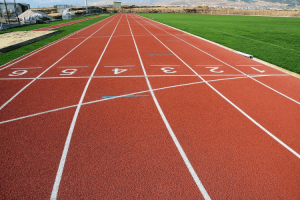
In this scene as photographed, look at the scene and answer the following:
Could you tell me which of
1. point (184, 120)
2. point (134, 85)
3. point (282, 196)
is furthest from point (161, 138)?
point (134, 85)

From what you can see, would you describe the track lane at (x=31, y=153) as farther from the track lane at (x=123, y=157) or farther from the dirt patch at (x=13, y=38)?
the dirt patch at (x=13, y=38)

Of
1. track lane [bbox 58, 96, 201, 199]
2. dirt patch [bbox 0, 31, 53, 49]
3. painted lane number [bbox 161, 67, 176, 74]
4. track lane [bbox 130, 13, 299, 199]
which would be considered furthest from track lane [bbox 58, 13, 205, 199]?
dirt patch [bbox 0, 31, 53, 49]

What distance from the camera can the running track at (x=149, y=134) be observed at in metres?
3.06

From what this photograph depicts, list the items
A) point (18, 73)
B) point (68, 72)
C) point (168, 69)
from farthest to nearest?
point (168, 69) → point (68, 72) → point (18, 73)

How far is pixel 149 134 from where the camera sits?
4.24 meters

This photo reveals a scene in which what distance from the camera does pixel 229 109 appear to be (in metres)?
5.32

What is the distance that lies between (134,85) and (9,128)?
369 centimetres

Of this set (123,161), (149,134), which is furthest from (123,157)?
(149,134)

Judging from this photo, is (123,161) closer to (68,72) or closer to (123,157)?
(123,157)

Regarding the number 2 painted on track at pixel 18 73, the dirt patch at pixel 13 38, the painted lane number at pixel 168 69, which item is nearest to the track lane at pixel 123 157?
the painted lane number at pixel 168 69

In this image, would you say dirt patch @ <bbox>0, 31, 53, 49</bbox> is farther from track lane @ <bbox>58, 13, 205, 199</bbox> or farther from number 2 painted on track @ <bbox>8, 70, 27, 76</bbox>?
track lane @ <bbox>58, 13, 205, 199</bbox>

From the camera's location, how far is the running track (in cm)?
306

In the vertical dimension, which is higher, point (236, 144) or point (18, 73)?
point (18, 73)

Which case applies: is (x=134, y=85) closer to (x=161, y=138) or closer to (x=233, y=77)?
(x=161, y=138)
